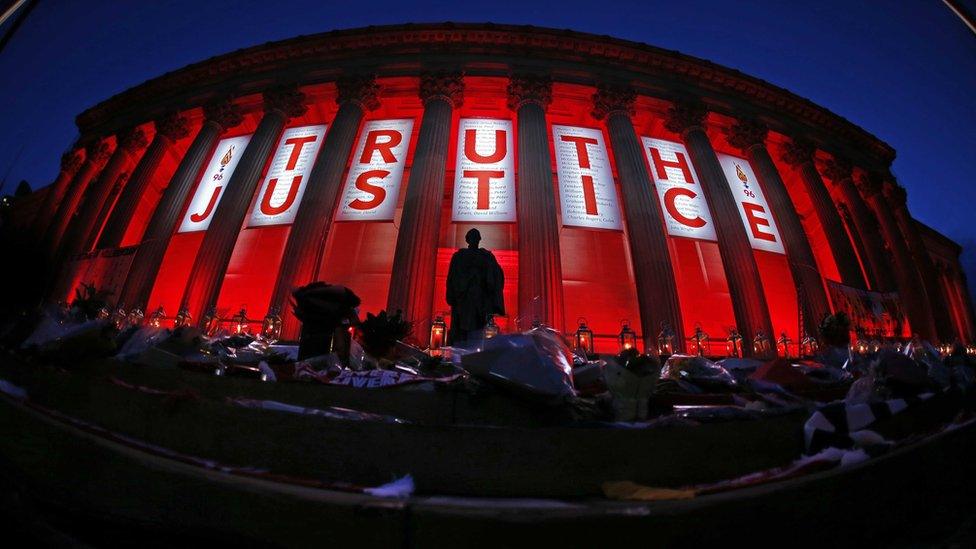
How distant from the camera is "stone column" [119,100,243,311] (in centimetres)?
1363

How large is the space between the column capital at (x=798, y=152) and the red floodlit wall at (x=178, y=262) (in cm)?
2465

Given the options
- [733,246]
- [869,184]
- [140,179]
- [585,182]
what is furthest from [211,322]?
A: [869,184]

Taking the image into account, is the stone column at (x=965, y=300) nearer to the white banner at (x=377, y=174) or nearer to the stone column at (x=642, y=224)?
the stone column at (x=642, y=224)

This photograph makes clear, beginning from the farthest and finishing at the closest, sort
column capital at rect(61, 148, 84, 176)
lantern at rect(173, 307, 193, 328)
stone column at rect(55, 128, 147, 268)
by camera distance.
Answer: column capital at rect(61, 148, 84, 176)
stone column at rect(55, 128, 147, 268)
lantern at rect(173, 307, 193, 328)

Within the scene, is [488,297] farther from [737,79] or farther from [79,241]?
[79,241]

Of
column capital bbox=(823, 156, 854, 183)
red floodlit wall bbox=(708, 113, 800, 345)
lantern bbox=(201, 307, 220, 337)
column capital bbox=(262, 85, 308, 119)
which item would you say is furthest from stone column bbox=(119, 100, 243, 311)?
column capital bbox=(823, 156, 854, 183)

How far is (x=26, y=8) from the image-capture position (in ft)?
12.5

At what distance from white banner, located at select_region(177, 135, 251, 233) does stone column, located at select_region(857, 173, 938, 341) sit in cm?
2713

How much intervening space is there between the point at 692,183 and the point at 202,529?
1410 cm

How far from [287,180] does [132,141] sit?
13176mm

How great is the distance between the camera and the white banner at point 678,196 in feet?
38.7

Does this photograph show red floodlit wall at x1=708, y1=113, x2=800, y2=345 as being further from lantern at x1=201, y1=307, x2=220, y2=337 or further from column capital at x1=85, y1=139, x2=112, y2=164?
column capital at x1=85, y1=139, x2=112, y2=164

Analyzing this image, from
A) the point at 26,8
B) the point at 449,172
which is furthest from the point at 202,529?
the point at 449,172

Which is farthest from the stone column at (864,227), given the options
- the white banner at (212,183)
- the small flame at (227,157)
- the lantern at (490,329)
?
the small flame at (227,157)
